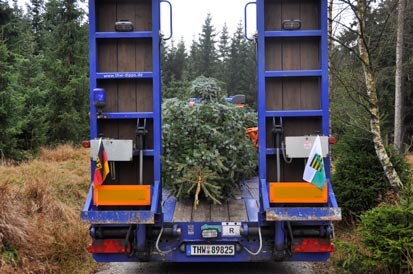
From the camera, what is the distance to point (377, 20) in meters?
9.77

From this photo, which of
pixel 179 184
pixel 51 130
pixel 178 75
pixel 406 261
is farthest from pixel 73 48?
pixel 178 75

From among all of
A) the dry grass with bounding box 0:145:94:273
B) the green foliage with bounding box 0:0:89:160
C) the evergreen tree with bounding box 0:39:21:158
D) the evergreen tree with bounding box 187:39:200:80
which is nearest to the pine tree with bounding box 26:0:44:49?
the evergreen tree with bounding box 187:39:200:80

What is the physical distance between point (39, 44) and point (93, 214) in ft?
124

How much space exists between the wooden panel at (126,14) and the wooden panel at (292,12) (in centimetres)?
137

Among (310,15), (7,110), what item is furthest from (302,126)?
(7,110)

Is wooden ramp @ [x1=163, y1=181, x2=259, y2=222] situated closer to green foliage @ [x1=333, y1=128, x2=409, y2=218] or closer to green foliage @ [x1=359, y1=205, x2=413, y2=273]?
green foliage @ [x1=359, y1=205, x2=413, y2=273]

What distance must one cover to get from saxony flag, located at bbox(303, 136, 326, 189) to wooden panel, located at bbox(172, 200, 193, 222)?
59.2 inches

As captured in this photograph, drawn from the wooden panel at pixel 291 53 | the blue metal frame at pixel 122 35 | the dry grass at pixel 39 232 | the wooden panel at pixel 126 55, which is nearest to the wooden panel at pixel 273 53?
the wooden panel at pixel 291 53

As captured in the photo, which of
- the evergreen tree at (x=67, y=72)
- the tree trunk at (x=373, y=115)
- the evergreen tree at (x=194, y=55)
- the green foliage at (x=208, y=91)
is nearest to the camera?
the tree trunk at (x=373, y=115)

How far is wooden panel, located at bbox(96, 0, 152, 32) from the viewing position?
584cm

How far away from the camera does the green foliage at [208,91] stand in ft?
25.0

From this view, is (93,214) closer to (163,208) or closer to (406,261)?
(163,208)

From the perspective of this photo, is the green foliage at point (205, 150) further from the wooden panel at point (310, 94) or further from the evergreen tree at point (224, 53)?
the evergreen tree at point (224, 53)

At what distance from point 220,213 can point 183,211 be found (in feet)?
1.50
